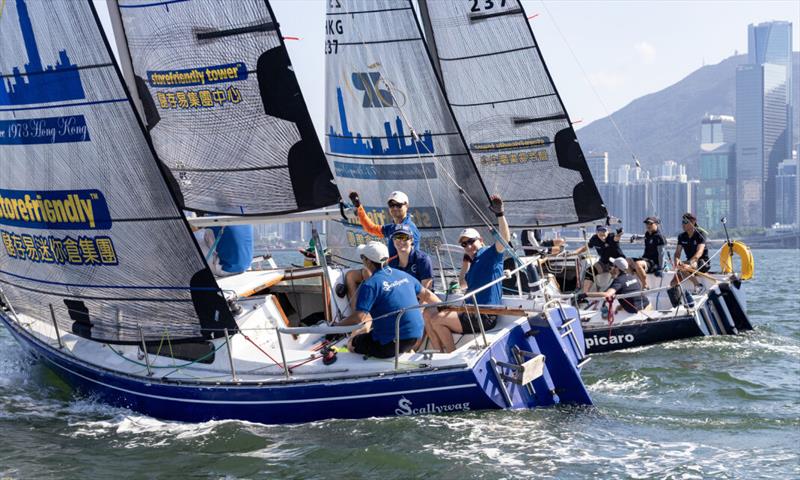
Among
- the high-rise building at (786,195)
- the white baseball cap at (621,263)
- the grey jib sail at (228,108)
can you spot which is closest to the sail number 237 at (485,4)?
the white baseball cap at (621,263)

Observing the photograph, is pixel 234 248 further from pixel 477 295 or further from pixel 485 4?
pixel 485 4

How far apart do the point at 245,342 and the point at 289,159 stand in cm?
176

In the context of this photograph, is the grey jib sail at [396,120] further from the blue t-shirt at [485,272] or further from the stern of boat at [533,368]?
the stern of boat at [533,368]

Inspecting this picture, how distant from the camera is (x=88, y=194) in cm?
877

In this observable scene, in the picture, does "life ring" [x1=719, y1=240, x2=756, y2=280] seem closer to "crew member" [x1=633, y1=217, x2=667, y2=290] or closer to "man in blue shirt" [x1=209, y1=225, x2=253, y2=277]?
"crew member" [x1=633, y1=217, x2=667, y2=290]

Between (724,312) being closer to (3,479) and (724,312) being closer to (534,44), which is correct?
(534,44)

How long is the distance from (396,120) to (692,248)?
4854 millimetres

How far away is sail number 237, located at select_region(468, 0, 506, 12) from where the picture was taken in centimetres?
1633

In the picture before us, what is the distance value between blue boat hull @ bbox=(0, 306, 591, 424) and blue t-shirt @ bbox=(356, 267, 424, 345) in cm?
40

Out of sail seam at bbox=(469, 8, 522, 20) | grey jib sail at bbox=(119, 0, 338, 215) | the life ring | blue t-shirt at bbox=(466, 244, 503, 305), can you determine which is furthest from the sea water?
sail seam at bbox=(469, 8, 522, 20)

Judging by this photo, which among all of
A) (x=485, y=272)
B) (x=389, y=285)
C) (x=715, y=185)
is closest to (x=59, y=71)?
(x=389, y=285)

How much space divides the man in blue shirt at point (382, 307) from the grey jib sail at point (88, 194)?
122 centimetres

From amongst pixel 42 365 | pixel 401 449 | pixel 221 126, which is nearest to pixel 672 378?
pixel 401 449

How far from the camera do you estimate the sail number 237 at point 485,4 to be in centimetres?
1633
